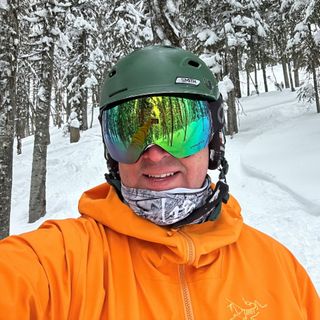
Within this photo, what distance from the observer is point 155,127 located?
73.2 inches

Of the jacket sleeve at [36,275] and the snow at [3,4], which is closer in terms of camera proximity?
the jacket sleeve at [36,275]

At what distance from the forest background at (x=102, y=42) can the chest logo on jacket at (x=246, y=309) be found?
15.1 ft

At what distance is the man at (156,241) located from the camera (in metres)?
1.43

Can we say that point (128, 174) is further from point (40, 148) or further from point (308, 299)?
point (40, 148)

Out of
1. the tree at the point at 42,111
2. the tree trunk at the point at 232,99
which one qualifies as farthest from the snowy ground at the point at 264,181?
the tree trunk at the point at 232,99

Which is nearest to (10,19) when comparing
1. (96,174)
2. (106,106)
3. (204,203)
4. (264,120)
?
(106,106)

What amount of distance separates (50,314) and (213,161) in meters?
1.28

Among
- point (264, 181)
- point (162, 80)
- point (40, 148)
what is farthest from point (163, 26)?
point (264, 181)

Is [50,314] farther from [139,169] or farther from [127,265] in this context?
[139,169]

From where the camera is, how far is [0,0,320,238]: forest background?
18.6 ft

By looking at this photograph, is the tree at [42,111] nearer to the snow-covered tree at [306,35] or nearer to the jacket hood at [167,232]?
the snow-covered tree at [306,35]

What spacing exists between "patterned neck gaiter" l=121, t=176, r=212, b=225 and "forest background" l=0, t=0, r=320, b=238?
4133mm

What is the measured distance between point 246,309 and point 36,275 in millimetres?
895

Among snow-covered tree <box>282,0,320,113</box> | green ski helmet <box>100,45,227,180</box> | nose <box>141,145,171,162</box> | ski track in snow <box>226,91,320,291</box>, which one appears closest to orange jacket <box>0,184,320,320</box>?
nose <box>141,145,171,162</box>
